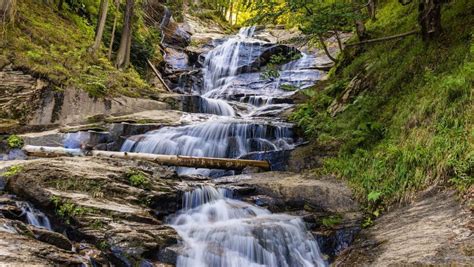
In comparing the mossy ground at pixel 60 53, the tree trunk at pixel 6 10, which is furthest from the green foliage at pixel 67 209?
the tree trunk at pixel 6 10

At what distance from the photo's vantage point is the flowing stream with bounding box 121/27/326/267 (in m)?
5.48

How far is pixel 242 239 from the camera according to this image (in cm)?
564

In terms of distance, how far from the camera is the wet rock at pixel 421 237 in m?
3.79

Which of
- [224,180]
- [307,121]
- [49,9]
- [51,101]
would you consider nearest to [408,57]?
[307,121]

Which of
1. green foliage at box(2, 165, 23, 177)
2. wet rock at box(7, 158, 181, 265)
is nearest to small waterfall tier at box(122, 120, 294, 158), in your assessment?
wet rock at box(7, 158, 181, 265)

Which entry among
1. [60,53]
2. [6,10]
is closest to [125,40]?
[60,53]

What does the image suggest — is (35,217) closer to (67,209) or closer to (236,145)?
(67,209)

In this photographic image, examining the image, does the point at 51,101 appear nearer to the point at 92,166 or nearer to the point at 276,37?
the point at 92,166

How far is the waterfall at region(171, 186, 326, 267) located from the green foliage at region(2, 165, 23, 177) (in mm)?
2669

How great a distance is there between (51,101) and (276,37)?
18.2 metres

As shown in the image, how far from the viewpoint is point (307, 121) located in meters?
10.6

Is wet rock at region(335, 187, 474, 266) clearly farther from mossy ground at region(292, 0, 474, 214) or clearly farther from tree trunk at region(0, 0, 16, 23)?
tree trunk at region(0, 0, 16, 23)

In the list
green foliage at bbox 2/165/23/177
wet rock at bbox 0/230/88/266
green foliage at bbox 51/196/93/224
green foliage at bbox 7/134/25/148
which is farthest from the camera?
green foliage at bbox 7/134/25/148

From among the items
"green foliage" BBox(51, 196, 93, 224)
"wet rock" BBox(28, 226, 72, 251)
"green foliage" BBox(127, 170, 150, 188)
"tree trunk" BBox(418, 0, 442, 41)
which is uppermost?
"tree trunk" BBox(418, 0, 442, 41)
